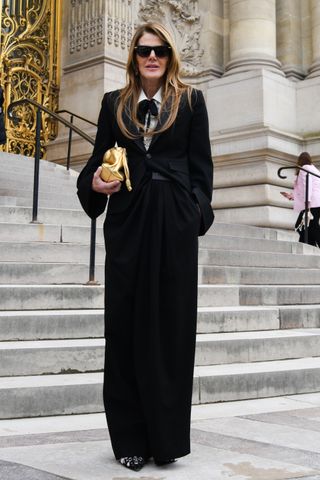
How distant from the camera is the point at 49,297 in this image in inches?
218

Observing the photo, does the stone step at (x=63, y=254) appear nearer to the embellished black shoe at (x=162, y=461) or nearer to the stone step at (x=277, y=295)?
the stone step at (x=277, y=295)

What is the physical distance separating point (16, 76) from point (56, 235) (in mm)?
7334

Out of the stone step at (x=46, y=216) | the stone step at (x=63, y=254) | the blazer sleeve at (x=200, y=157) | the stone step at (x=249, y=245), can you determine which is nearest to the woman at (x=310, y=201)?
the stone step at (x=249, y=245)

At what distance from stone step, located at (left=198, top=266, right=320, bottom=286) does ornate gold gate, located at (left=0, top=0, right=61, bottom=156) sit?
270 inches

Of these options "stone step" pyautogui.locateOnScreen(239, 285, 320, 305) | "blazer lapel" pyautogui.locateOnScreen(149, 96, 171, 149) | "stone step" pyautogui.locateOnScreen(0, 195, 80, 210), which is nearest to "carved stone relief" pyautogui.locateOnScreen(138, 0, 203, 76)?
"stone step" pyautogui.locateOnScreen(0, 195, 80, 210)

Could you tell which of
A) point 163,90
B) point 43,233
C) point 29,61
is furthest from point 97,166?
point 29,61

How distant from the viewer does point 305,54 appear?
48.3 ft

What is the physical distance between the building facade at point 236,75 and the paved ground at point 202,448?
7902 mm

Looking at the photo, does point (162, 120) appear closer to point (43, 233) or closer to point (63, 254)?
point (63, 254)

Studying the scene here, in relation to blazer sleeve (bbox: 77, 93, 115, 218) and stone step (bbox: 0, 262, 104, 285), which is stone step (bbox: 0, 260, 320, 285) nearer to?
stone step (bbox: 0, 262, 104, 285)

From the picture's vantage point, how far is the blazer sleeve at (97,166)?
11.2 ft

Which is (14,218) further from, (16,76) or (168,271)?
(16,76)

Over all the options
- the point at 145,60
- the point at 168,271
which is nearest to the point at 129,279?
the point at 168,271

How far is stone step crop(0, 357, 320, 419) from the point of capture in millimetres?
4285
